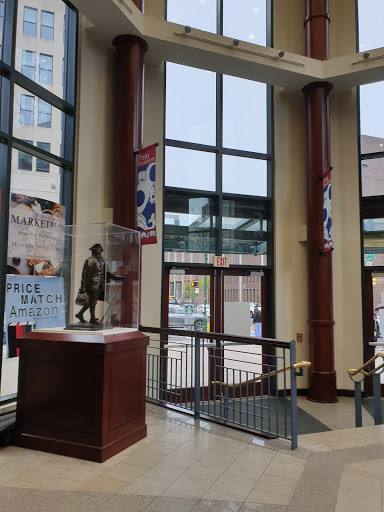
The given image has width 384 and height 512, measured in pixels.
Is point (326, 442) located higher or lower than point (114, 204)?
lower

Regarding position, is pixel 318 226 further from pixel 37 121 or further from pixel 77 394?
pixel 77 394

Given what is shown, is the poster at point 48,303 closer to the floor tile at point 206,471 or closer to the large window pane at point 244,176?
the floor tile at point 206,471

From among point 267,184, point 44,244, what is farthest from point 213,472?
point 267,184

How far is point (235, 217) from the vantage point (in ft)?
26.7

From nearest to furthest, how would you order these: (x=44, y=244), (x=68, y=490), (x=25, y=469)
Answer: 1. (x=68, y=490)
2. (x=25, y=469)
3. (x=44, y=244)

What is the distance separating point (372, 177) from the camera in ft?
27.2

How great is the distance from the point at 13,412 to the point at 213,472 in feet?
7.01

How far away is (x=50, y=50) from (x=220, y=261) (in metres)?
4.28

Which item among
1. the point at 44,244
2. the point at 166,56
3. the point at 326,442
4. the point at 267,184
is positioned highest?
the point at 166,56

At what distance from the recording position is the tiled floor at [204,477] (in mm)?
2818

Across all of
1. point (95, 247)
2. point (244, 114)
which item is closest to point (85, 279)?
point (95, 247)

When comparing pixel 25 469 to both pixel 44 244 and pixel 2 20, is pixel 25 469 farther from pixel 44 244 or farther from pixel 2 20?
pixel 2 20

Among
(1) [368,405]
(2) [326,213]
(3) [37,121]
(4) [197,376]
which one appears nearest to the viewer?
(4) [197,376]

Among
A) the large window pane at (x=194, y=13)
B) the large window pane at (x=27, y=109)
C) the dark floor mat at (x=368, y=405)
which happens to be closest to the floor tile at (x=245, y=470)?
the dark floor mat at (x=368, y=405)
